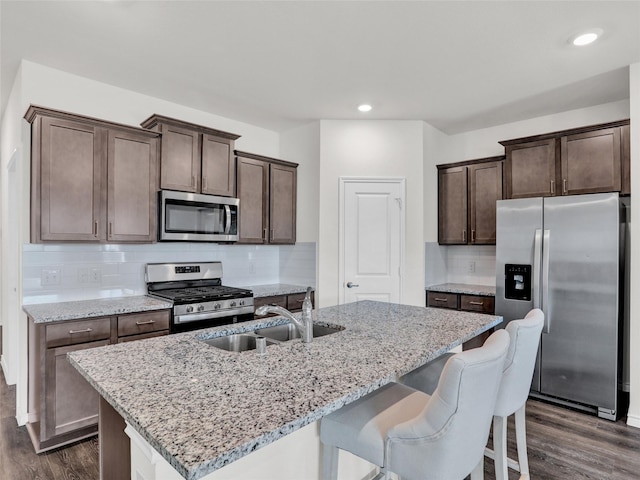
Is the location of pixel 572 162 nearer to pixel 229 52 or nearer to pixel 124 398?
pixel 229 52

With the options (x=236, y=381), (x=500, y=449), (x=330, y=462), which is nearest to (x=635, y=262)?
(x=500, y=449)

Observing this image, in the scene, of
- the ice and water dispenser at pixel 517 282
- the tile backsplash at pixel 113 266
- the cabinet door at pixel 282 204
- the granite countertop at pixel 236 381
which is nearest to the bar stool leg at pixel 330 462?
the granite countertop at pixel 236 381

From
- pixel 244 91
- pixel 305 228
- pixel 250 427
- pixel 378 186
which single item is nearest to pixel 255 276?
pixel 305 228

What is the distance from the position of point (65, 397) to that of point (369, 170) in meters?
3.32

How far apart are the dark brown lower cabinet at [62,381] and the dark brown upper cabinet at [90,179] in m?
0.67

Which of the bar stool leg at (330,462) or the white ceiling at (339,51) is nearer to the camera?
the bar stool leg at (330,462)

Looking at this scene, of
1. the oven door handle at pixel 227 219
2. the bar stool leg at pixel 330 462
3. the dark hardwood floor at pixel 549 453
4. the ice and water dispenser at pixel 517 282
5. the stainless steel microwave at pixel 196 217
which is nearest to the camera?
the bar stool leg at pixel 330 462

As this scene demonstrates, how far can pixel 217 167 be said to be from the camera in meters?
3.63

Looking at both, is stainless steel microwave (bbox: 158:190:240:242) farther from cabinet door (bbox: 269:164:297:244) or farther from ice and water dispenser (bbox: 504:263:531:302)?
ice and water dispenser (bbox: 504:263:531:302)

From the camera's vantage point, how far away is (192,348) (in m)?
1.62

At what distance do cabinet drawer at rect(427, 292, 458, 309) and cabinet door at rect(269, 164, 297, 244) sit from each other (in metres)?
1.67

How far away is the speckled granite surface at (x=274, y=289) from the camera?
3.72m

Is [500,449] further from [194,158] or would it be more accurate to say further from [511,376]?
[194,158]

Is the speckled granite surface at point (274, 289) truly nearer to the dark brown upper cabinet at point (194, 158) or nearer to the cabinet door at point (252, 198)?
the cabinet door at point (252, 198)
